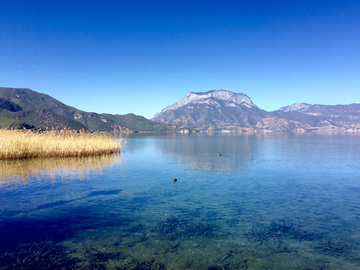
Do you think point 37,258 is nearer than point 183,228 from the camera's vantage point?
Yes

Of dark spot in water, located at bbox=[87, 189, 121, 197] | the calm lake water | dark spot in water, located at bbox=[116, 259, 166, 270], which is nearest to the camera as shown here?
dark spot in water, located at bbox=[116, 259, 166, 270]

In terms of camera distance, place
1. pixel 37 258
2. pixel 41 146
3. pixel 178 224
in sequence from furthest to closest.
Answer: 1. pixel 41 146
2. pixel 178 224
3. pixel 37 258

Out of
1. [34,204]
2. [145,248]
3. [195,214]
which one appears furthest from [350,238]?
[34,204]

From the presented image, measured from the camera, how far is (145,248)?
27.6ft

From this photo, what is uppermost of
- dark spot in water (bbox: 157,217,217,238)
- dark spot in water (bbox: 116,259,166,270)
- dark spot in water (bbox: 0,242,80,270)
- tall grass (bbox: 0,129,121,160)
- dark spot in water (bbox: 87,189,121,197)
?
tall grass (bbox: 0,129,121,160)

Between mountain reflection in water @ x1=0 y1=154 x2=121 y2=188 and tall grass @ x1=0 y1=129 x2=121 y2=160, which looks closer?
mountain reflection in water @ x1=0 y1=154 x2=121 y2=188

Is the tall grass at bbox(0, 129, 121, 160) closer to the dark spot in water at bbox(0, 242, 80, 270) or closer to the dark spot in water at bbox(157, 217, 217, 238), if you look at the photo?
the dark spot in water at bbox(0, 242, 80, 270)

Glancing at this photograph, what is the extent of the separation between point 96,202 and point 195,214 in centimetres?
621

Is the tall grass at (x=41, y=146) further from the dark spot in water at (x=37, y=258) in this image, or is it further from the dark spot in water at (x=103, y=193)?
the dark spot in water at (x=37, y=258)

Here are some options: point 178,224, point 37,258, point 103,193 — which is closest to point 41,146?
point 103,193

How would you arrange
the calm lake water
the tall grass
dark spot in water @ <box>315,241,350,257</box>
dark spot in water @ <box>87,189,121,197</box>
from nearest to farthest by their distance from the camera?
the calm lake water < dark spot in water @ <box>315,241,350,257</box> < dark spot in water @ <box>87,189,121,197</box> < the tall grass

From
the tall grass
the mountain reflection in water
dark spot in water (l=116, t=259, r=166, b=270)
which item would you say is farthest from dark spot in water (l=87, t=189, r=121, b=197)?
the tall grass

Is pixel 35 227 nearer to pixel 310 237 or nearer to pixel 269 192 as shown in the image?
pixel 310 237

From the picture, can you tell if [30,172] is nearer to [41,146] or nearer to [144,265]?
[41,146]
